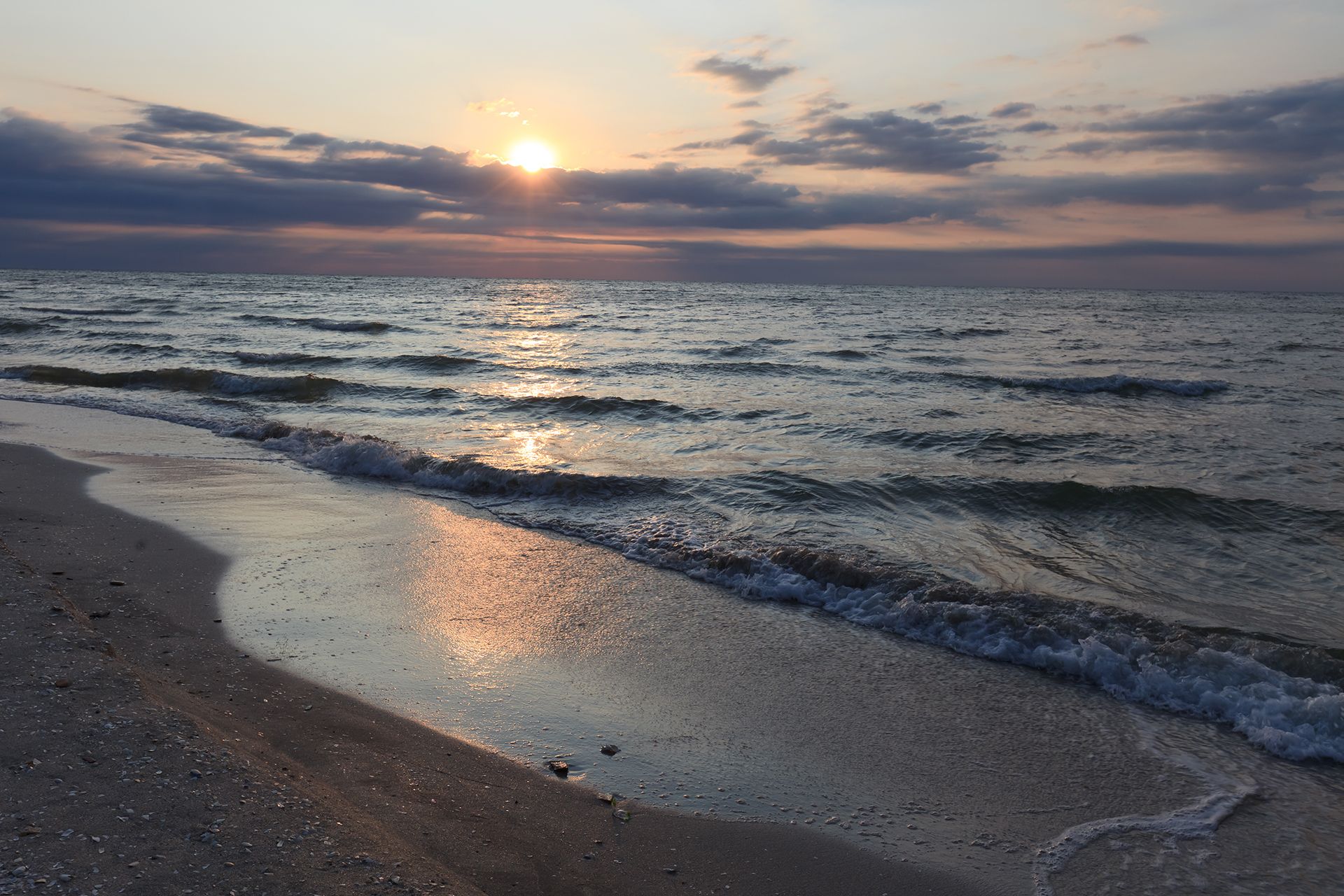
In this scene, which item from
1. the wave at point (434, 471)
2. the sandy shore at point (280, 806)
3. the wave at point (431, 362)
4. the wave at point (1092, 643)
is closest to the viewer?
the sandy shore at point (280, 806)

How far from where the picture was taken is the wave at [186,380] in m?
20.2

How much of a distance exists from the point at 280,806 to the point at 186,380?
70.8ft

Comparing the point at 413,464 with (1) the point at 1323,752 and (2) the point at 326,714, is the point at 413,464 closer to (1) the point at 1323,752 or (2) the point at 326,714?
(2) the point at 326,714

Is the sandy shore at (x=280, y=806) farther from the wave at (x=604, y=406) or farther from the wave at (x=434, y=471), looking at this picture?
the wave at (x=604, y=406)

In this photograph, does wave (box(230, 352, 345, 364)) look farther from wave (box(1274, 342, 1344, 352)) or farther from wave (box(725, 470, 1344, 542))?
wave (box(1274, 342, 1344, 352))

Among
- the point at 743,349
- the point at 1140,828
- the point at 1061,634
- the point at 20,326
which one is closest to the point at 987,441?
the point at 1061,634

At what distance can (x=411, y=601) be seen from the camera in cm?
666

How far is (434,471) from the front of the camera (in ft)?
38.1

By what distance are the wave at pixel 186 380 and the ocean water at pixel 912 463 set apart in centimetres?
11

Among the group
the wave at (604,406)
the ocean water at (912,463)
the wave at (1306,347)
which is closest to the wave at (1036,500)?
the ocean water at (912,463)

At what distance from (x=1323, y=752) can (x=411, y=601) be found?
6.34 m

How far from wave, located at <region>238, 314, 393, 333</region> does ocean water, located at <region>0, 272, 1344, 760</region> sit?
13.1 ft

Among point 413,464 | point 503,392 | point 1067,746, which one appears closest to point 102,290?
point 503,392

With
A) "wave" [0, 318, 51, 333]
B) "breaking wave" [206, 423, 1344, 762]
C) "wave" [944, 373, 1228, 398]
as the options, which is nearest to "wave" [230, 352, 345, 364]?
"wave" [0, 318, 51, 333]
